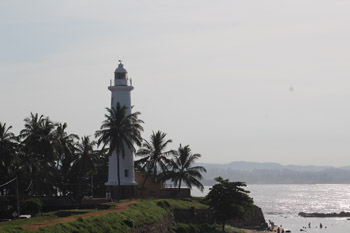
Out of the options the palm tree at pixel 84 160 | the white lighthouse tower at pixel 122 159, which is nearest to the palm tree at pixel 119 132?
the white lighthouse tower at pixel 122 159

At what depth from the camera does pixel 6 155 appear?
75.6 m

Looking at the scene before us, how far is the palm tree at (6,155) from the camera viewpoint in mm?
A: 75344

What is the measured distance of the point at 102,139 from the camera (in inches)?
2862

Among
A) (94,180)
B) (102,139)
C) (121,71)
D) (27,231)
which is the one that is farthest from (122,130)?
(27,231)

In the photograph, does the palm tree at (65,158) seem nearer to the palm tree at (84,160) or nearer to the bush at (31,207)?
the palm tree at (84,160)

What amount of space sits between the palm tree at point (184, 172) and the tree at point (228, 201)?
1440 centimetres

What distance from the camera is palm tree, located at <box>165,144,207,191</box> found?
86188 mm

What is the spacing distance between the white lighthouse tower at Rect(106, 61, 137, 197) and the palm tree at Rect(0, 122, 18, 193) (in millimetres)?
11873

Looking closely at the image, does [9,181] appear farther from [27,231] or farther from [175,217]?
[27,231]

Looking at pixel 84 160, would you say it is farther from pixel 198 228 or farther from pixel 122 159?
pixel 198 228

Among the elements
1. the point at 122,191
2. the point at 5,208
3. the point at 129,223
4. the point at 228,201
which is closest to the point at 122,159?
the point at 122,191

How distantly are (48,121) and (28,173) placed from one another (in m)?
6.97

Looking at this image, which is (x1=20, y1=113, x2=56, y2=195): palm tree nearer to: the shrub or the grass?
the grass

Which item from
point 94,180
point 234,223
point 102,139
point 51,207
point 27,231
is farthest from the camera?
point 94,180
